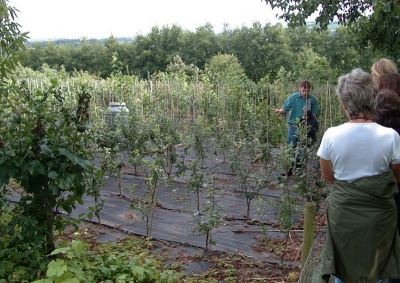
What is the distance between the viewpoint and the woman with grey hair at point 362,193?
229cm

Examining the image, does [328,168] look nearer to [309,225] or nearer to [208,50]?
[309,225]

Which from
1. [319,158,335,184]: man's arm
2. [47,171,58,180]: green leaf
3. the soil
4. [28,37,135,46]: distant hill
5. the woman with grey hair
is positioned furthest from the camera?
[28,37,135,46]: distant hill

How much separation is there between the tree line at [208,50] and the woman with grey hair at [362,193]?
2605cm

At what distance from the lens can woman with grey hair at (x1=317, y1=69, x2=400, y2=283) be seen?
2291 millimetres

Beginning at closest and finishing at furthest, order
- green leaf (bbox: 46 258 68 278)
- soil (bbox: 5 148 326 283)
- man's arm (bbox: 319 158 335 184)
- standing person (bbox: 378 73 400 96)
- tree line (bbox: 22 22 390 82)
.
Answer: man's arm (bbox: 319 158 335 184) → green leaf (bbox: 46 258 68 278) → standing person (bbox: 378 73 400 96) → soil (bbox: 5 148 326 283) → tree line (bbox: 22 22 390 82)

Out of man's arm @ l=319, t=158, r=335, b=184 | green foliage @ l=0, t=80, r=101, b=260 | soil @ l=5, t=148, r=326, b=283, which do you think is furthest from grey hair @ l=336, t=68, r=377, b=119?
green foliage @ l=0, t=80, r=101, b=260

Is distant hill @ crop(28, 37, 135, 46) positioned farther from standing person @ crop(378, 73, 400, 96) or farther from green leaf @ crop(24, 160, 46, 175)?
standing person @ crop(378, 73, 400, 96)

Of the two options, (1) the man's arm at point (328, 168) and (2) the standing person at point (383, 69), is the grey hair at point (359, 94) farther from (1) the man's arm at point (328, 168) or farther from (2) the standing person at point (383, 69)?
(2) the standing person at point (383, 69)

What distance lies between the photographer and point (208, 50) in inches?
1251

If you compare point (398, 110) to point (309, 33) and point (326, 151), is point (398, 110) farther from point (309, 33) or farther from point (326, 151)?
point (309, 33)

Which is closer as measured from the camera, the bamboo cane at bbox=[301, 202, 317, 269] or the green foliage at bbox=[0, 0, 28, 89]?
the bamboo cane at bbox=[301, 202, 317, 269]

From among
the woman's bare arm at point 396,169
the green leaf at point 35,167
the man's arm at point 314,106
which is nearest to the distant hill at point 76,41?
the man's arm at point 314,106

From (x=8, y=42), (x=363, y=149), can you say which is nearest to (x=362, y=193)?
(x=363, y=149)

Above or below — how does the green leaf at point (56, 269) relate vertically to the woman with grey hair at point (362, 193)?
below
